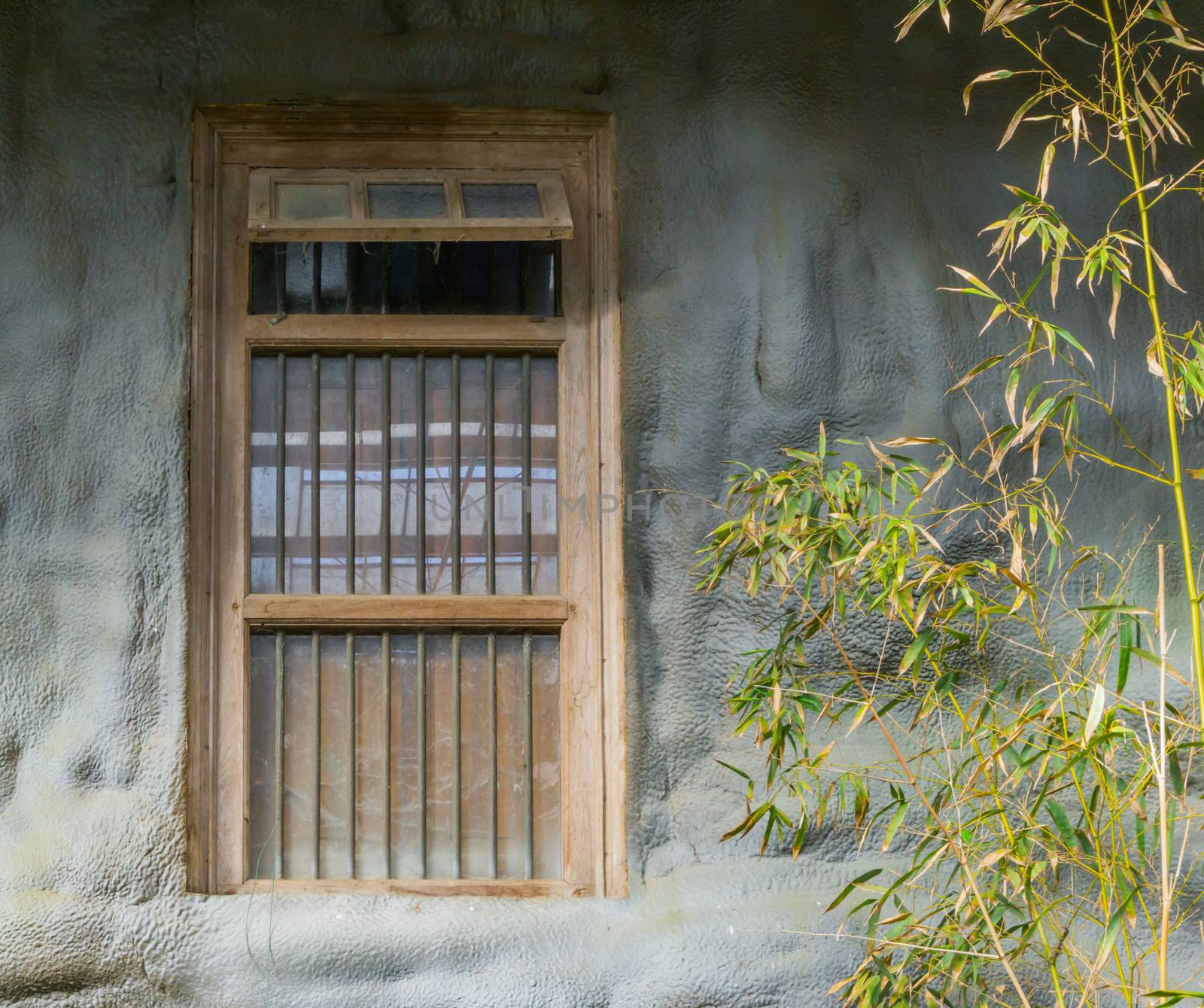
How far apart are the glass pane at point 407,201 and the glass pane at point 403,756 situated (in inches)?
33.1

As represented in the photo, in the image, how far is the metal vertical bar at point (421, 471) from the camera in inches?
96.0

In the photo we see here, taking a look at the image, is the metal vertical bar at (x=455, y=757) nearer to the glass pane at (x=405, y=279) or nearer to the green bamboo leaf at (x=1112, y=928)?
the glass pane at (x=405, y=279)

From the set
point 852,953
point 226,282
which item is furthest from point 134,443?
point 852,953

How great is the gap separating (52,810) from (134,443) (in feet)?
2.36

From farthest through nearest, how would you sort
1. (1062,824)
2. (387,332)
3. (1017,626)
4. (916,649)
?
(387,332) < (1017,626) < (916,649) < (1062,824)

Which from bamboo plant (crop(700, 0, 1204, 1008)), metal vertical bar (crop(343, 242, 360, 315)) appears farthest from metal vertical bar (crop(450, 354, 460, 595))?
bamboo plant (crop(700, 0, 1204, 1008))

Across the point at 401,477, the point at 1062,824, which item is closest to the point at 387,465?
the point at 401,477

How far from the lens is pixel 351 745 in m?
2.39

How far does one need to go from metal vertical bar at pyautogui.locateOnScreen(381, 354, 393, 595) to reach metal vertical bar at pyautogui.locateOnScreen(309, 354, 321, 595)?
128 millimetres

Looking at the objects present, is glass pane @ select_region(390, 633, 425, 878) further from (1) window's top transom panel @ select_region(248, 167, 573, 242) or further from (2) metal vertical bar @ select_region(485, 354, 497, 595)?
(1) window's top transom panel @ select_region(248, 167, 573, 242)

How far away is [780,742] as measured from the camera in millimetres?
1896

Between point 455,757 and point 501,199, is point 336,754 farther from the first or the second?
point 501,199

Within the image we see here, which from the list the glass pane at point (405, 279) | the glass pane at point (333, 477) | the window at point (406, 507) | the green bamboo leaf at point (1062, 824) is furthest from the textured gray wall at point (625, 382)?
the green bamboo leaf at point (1062, 824)

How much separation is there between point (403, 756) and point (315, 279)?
1.00 meters
